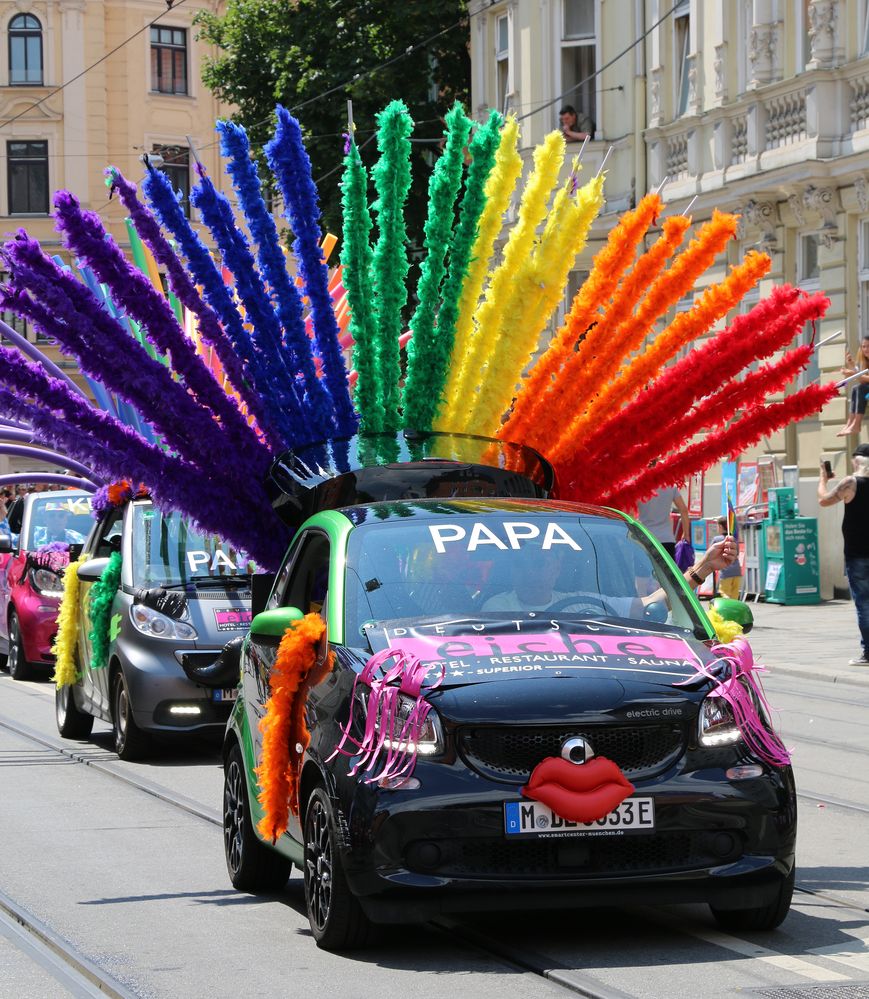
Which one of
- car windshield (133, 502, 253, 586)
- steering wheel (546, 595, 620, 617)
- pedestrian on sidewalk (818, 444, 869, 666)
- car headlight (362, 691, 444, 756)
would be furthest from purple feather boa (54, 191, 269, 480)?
pedestrian on sidewalk (818, 444, 869, 666)

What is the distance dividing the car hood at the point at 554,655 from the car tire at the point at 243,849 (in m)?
1.23

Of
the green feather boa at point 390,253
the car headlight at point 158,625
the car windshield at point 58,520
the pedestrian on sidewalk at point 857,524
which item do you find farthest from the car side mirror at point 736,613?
the car windshield at point 58,520

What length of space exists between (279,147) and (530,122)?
24.7 m

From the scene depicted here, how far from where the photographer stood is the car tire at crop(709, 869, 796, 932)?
23.0 ft

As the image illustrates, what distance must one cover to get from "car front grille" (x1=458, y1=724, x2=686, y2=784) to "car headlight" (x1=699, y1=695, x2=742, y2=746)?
0.60ft

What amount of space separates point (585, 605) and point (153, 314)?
2.82 metres

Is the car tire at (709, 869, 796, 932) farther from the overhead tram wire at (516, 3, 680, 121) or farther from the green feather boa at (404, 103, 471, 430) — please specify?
the overhead tram wire at (516, 3, 680, 121)

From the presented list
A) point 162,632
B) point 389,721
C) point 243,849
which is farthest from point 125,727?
point 389,721

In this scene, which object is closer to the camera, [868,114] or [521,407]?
[521,407]

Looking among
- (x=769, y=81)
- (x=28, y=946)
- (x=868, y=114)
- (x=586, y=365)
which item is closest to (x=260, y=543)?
(x=586, y=365)

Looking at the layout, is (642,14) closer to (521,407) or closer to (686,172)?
(686,172)

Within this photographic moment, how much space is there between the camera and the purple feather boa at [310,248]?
971 centimetres

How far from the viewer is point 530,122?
34125 mm

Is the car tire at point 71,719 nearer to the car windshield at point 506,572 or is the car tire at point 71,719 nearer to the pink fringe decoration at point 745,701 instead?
the car windshield at point 506,572
